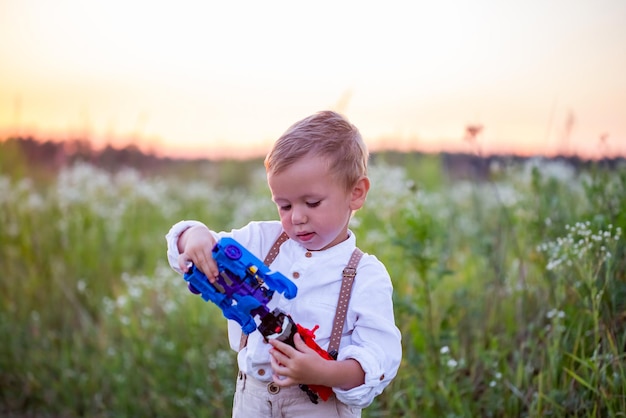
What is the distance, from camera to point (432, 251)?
4664 mm

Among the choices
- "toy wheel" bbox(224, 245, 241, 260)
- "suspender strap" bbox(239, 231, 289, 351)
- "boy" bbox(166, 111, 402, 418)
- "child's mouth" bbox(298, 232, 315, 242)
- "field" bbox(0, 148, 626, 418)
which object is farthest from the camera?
"field" bbox(0, 148, 626, 418)

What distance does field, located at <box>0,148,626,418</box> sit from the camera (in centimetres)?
339

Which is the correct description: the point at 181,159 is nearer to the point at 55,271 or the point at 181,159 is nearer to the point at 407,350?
the point at 55,271

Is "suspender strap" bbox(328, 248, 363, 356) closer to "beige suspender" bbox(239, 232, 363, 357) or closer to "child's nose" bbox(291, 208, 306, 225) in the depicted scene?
"beige suspender" bbox(239, 232, 363, 357)

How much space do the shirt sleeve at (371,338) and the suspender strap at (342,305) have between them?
18 millimetres

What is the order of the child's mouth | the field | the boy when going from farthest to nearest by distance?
the field → the child's mouth → the boy

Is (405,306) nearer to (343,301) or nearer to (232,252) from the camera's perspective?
(343,301)

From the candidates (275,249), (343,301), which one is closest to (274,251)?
(275,249)

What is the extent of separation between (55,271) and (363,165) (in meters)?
3.61

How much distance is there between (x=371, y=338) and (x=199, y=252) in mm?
590

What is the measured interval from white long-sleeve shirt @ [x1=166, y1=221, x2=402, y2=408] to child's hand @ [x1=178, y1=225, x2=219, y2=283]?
0.10 meters

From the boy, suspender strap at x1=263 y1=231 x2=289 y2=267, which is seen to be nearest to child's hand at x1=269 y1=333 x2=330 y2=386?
the boy

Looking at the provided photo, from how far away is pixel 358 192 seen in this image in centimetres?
246

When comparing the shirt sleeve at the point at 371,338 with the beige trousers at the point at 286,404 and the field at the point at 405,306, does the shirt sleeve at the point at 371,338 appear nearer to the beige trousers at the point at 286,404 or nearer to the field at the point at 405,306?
the beige trousers at the point at 286,404
